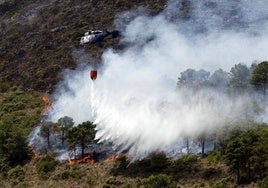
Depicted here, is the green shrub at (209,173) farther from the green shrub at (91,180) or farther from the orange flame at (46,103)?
the orange flame at (46,103)

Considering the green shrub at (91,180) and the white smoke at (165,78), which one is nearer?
the green shrub at (91,180)

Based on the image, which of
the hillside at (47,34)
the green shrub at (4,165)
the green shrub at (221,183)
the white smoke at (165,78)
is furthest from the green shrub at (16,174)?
the hillside at (47,34)

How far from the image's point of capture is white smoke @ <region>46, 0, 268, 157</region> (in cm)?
6047

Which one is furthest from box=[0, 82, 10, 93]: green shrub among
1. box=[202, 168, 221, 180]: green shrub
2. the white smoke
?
box=[202, 168, 221, 180]: green shrub

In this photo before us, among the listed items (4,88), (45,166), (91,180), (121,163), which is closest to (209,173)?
(121,163)

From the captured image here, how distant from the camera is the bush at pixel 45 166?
5897cm

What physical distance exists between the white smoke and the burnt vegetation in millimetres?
2589

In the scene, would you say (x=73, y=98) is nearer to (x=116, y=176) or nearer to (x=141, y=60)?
(x=141, y=60)

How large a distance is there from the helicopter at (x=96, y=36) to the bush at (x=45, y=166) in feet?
134

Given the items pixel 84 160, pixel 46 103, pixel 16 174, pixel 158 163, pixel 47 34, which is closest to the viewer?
pixel 158 163

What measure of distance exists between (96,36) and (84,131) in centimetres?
4178

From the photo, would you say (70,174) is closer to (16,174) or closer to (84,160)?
(84,160)

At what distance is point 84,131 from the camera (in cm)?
5978

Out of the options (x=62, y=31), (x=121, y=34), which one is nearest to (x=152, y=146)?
(x=121, y=34)
